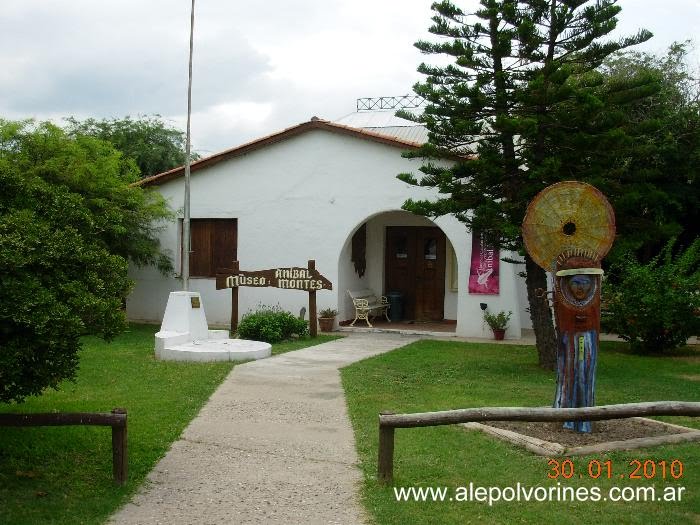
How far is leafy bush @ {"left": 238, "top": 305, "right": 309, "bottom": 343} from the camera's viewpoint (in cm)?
1480

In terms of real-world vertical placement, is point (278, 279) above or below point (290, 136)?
below

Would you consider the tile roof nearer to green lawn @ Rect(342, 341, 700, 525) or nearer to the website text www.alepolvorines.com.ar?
green lawn @ Rect(342, 341, 700, 525)

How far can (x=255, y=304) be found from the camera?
18344mm

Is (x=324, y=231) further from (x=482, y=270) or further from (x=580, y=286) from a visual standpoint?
(x=580, y=286)

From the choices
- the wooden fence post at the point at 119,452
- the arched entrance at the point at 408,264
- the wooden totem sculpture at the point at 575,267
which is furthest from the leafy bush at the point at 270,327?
the wooden fence post at the point at 119,452

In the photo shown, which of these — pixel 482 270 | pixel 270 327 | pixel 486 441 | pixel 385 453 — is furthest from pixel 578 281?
pixel 482 270

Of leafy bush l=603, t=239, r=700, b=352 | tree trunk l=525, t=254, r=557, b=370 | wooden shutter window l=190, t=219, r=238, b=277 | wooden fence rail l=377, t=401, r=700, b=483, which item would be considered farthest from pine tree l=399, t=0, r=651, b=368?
wooden shutter window l=190, t=219, r=238, b=277

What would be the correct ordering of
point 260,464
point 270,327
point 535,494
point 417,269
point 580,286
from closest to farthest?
point 535,494, point 260,464, point 580,286, point 270,327, point 417,269

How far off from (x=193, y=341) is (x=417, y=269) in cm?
728

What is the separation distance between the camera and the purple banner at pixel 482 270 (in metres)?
16.0

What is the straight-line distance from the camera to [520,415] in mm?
5922

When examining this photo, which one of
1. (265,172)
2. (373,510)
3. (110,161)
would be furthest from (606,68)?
(373,510)

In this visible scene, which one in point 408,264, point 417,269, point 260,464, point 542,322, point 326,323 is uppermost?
point 408,264

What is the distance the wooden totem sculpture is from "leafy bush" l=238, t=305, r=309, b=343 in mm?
7951
